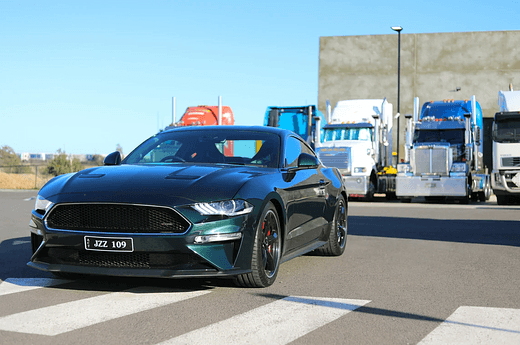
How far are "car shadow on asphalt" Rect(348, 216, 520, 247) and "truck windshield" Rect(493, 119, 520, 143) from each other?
8440 millimetres

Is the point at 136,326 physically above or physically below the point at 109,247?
below

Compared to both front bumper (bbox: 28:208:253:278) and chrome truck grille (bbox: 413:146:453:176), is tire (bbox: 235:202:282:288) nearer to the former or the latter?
front bumper (bbox: 28:208:253:278)

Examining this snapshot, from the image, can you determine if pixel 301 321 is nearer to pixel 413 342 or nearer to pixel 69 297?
pixel 413 342

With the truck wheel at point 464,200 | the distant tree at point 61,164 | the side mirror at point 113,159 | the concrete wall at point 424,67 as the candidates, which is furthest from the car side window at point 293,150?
the distant tree at point 61,164

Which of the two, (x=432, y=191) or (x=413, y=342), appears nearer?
(x=413, y=342)

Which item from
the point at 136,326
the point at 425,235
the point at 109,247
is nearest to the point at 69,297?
the point at 109,247

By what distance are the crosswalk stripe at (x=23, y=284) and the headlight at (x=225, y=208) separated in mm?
1790

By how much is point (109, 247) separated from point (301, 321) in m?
1.80

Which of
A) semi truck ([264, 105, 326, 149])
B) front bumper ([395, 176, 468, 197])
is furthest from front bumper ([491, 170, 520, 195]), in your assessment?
semi truck ([264, 105, 326, 149])

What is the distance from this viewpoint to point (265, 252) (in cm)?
679

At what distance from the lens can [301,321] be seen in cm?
535

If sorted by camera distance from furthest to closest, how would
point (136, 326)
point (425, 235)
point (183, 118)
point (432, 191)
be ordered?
point (183, 118), point (432, 191), point (425, 235), point (136, 326)

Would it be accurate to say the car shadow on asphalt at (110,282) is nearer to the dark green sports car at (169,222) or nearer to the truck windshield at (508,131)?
the dark green sports car at (169,222)

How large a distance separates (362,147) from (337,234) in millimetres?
18198
